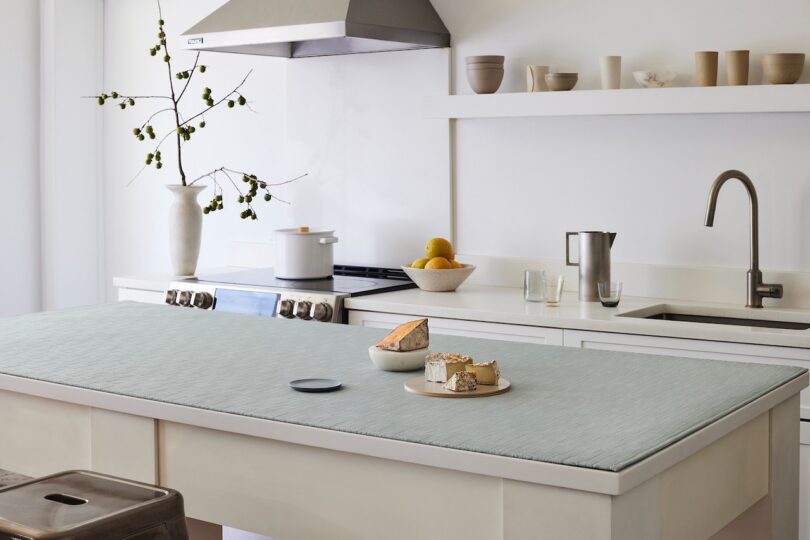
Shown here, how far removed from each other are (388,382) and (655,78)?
2.04 m

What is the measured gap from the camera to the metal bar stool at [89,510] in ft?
5.52

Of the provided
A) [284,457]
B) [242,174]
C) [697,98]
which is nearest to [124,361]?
[284,457]

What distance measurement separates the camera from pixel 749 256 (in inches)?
144

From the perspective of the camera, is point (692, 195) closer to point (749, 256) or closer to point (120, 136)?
point (749, 256)

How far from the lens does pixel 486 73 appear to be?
4094 mm

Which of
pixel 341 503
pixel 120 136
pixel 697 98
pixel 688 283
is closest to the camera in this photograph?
pixel 341 503

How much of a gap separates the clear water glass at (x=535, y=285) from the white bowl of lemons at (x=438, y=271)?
0.37 m

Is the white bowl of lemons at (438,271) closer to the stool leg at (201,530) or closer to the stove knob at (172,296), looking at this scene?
the stove knob at (172,296)

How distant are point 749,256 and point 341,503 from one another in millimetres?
2340

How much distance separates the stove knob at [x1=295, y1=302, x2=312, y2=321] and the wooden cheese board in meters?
1.90

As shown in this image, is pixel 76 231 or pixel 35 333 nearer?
pixel 35 333

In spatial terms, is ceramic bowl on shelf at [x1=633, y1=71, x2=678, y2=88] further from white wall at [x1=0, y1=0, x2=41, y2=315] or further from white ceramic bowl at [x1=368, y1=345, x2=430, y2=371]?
white wall at [x1=0, y1=0, x2=41, y2=315]

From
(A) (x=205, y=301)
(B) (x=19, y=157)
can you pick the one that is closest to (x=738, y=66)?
(A) (x=205, y=301)

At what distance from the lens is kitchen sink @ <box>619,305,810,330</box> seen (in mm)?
3516
